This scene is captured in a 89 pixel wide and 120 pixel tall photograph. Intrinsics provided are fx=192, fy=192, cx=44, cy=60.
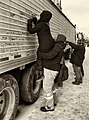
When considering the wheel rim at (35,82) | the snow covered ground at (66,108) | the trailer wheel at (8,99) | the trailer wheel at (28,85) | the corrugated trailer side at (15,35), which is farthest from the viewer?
the wheel rim at (35,82)

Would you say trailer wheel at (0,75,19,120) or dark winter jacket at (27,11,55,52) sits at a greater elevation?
dark winter jacket at (27,11,55,52)

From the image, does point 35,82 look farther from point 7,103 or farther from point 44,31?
point 7,103

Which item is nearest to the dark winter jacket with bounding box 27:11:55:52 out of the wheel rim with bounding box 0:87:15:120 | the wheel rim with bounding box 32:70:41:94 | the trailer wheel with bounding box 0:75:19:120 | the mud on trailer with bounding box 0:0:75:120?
the mud on trailer with bounding box 0:0:75:120

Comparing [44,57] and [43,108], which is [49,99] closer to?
[43,108]

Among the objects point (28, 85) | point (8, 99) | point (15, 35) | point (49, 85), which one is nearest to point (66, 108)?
point (49, 85)

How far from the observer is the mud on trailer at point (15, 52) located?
11.1 ft

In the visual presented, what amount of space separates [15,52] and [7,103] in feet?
3.35

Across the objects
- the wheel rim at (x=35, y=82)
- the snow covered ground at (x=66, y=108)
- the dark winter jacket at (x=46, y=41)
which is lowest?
the snow covered ground at (x=66, y=108)

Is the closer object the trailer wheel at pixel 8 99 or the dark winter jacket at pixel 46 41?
the trailer wheel at pixel 8 99

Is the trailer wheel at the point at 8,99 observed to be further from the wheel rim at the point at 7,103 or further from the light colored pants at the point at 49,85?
the light colored pants at the point at 49,85

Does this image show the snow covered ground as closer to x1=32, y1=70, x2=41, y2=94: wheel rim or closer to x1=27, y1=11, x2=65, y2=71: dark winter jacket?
x1=32, y1=70, x2=41, y2=94: wheel rim

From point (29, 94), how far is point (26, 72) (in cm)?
57

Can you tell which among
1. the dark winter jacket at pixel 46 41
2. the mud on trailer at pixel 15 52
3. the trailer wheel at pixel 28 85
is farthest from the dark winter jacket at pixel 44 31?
the trailer wheel at pixel 28 85

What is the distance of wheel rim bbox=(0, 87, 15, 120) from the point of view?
3.68m
